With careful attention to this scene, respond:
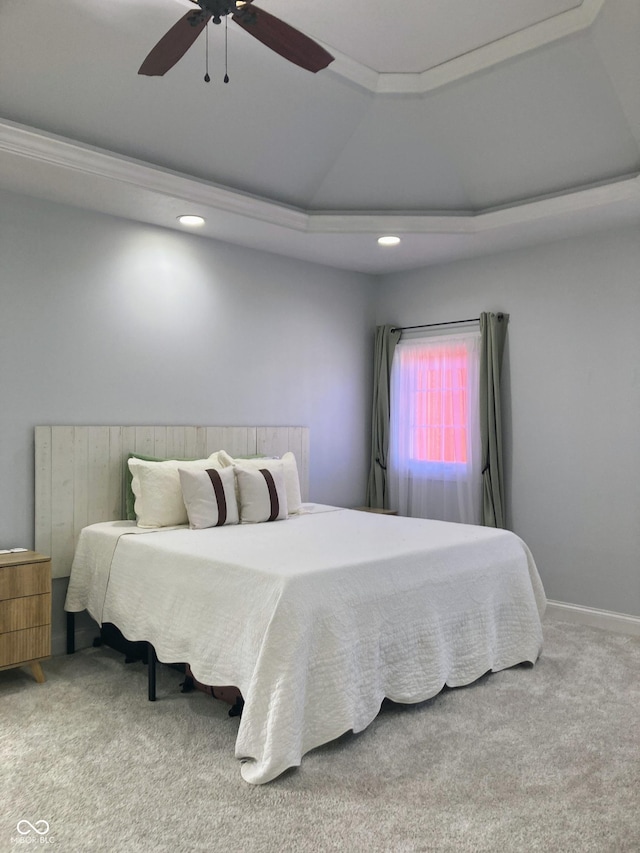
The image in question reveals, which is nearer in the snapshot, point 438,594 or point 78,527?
point 438,594

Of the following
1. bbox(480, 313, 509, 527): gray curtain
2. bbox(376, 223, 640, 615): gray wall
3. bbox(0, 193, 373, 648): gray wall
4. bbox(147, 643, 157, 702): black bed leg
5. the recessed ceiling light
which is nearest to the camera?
bbox(147, 643, 157, 702): black bed leg

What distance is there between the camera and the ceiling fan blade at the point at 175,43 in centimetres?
221

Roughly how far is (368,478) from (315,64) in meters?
3.74

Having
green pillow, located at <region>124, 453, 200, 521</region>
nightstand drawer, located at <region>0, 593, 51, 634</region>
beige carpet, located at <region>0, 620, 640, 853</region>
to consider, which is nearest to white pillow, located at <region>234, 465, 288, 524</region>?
green pillow, located at <region>124, 453, 200, 521</region>

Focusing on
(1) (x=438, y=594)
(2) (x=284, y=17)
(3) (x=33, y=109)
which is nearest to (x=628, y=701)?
(1) (x=438, y=594)

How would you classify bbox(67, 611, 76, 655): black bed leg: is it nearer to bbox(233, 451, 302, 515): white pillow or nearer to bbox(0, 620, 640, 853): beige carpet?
bbox(0, 620, 640, 853): beige carpet

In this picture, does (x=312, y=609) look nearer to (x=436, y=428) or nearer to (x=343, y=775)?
(x=343, y=775)

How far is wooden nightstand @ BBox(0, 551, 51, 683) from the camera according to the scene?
3234 millimetres

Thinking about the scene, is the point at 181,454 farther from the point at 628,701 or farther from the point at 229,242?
the point at 628,701

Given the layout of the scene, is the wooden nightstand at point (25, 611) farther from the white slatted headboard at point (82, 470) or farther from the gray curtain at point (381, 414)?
the gray curtain at point (381, 414)

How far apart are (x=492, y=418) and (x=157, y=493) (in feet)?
7.87

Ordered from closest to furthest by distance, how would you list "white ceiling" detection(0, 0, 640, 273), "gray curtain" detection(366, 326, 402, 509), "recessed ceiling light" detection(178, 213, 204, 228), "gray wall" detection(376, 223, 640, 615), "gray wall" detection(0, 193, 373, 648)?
"white ceiling" detection(0, 0, 640, 273) → "gray wall" detection(0, 193, 373, 648) → "recessed ceiling light" detection(178, 213, 204, 228) → "gray wall" detection(376, 223, 640, 615) → "gray curtain" detection(366, 326, 402, 509)

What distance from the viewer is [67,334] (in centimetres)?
388
